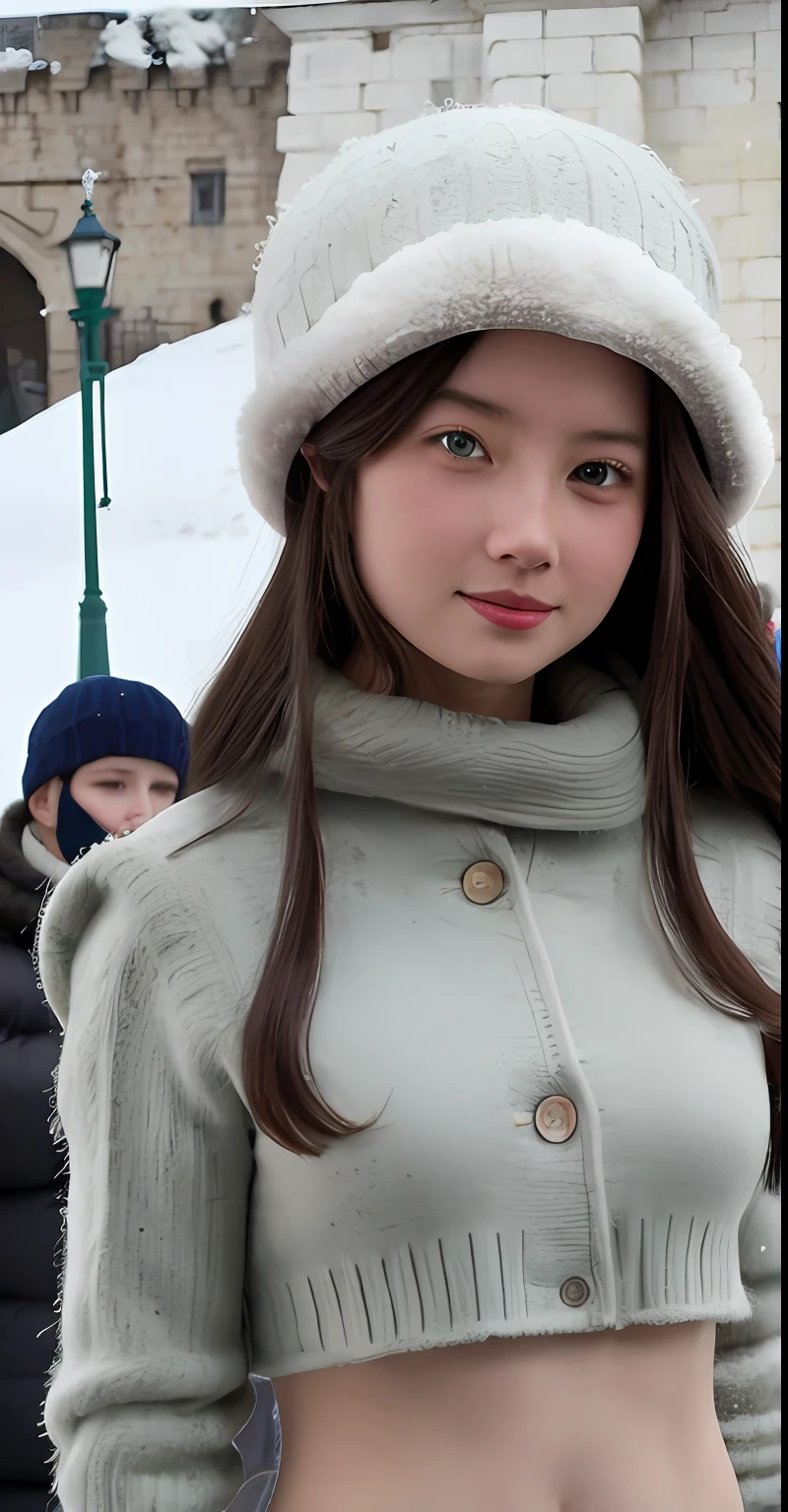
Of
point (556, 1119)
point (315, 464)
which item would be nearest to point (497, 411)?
point (315, 464)

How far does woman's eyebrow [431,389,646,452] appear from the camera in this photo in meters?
0.81

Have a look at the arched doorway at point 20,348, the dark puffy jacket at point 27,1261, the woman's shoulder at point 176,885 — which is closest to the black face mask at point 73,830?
the dark puffy jacket at point 27,1261

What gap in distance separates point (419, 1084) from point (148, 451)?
3139 mm

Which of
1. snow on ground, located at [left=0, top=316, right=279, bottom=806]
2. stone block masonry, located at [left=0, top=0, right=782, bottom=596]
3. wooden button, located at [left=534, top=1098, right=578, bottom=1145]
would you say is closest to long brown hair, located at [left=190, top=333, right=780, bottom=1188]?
wooden button, located at [left=534, top=1098, right=578, bottom=1145]

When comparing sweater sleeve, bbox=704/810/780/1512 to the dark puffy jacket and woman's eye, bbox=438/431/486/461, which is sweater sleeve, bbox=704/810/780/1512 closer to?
woman's eye, bbox=438/431/486/461

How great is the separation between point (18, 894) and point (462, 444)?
119 centimetres

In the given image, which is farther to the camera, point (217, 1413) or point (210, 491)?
point (210, 491)

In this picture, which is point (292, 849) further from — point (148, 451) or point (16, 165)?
point (16, 165)

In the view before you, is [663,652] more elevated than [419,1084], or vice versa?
[663,652]

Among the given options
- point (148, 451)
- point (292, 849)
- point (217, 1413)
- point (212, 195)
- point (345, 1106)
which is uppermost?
point (212, 195)

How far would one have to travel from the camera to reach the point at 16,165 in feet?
13.1

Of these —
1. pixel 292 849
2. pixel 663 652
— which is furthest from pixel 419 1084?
pixel 663 652

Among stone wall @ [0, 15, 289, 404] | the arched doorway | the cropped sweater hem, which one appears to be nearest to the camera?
the cropped sweater hem

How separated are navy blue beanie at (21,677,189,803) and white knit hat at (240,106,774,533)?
3.74ft
